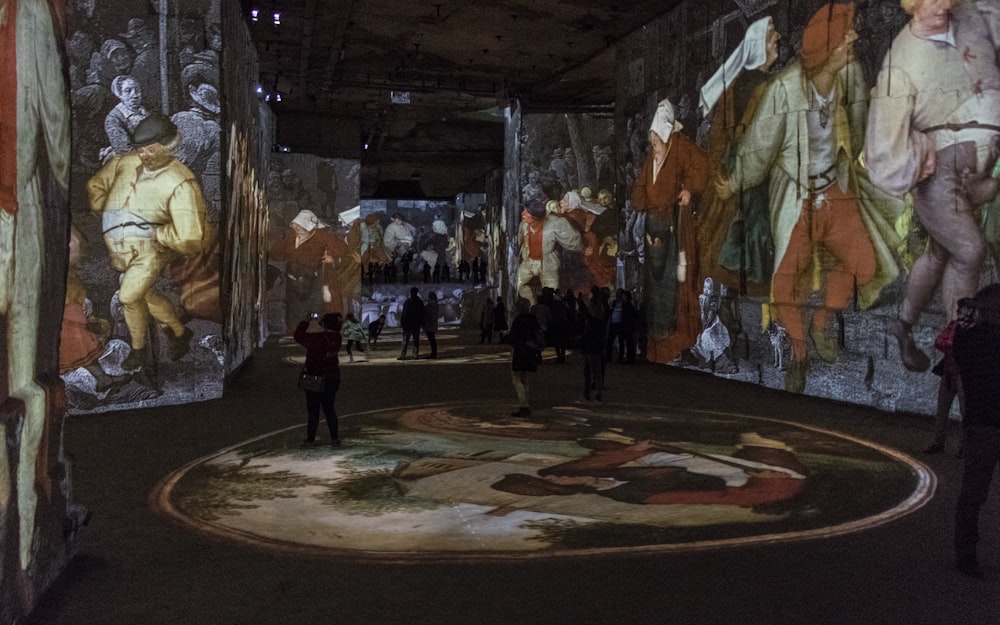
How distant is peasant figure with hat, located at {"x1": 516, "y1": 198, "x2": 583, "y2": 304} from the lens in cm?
2748

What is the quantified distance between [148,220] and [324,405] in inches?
202

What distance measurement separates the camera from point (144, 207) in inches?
496

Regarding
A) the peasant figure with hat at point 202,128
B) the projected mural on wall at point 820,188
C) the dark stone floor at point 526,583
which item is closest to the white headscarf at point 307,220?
the projected mural on wall at point 820,188

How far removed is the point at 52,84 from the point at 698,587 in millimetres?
5172

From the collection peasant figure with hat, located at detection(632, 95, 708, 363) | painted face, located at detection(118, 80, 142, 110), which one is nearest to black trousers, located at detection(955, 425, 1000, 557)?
painted face, located at detection(118, 80, 142, 110)

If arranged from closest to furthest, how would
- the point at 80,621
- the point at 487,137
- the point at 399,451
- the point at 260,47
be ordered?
1. the point at 80,621
2. the point at 399,451
3. the point at 260,47
4. the point at 487,137

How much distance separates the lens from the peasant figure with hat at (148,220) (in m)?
12.4

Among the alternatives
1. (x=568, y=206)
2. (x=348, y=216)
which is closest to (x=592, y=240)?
(x=568, y=206)

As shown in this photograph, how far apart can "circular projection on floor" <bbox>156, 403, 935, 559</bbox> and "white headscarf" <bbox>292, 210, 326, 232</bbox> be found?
19744 mm

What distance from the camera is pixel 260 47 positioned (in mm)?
21484

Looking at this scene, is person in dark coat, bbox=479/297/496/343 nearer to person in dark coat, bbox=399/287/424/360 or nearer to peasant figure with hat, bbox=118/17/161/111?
person in dark coat, bbox=399/287/424/360

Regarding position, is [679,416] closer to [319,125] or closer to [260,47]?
[260,47]

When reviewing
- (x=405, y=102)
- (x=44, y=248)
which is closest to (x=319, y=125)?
(x=405, y=102)

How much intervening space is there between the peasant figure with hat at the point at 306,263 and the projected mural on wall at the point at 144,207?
16.4m
